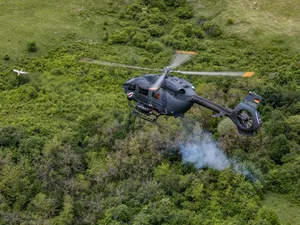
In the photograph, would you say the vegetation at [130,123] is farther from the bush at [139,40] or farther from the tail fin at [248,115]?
the tail fin at [248,115]

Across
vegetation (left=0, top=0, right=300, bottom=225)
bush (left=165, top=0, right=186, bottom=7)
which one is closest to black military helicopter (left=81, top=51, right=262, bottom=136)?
vegetation (left=0, top=0, right=300, bottom=225)

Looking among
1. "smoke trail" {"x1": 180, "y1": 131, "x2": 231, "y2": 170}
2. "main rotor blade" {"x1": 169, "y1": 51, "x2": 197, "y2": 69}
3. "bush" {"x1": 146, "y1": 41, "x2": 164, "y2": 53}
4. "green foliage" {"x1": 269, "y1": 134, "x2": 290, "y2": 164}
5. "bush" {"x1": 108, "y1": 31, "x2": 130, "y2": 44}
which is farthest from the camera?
"bush" {"x1": 108, "y1": 31, "x2": 130, "y2": 44}

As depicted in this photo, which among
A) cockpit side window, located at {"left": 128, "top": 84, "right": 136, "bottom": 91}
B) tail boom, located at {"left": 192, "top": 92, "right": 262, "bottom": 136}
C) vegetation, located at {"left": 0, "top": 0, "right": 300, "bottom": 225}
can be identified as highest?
tail boom, located at {"left": 192, "top": 92, "right": 262, "bottom": 136}

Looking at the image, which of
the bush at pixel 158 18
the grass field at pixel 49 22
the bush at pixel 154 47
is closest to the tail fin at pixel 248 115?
the bush at pixel 154 47

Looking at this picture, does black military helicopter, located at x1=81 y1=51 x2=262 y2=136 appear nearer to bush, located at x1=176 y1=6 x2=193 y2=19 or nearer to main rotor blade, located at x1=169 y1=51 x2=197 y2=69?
main rotor blade, located at x1=169 y1=51 x2=197 y2=69

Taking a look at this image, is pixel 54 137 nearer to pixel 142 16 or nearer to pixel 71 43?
pixel 71 43
